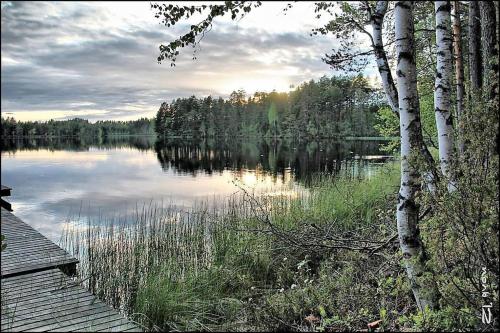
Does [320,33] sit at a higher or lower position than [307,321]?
higher

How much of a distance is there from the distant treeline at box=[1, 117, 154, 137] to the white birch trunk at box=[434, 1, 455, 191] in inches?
5518

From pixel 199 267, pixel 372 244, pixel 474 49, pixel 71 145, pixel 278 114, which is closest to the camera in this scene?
pixel 372 244

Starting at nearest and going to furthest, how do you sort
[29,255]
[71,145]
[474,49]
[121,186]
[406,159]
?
[406,159] → [474,49] → [29,255] → [121,186] → [71,145]

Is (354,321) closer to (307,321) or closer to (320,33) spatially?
(307,321)

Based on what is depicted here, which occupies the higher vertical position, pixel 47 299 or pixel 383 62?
pixel 383 62

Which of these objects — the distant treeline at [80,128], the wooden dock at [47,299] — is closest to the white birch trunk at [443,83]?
the wooden dock at [47,299]

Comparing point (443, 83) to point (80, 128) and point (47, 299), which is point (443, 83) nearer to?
point (47, 299)

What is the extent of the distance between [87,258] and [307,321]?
17.3 ft

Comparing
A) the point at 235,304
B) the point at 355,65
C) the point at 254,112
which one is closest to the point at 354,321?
the point at 235,304

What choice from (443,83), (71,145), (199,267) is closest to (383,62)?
(443,83)

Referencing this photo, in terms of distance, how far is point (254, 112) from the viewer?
4466 inches

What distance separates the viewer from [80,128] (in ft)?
530

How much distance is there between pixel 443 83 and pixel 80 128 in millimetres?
171321

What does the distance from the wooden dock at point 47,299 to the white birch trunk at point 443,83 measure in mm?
4131
